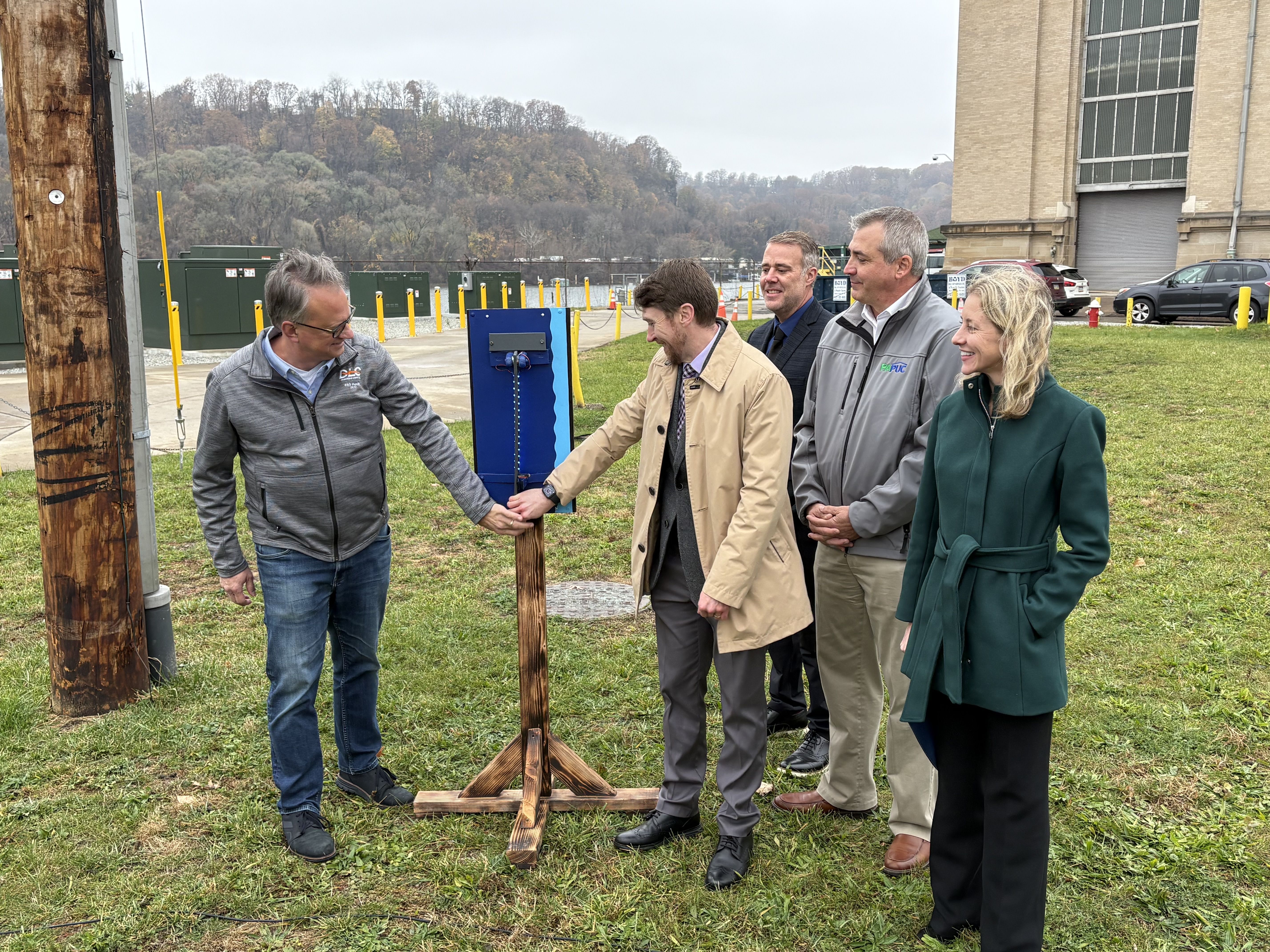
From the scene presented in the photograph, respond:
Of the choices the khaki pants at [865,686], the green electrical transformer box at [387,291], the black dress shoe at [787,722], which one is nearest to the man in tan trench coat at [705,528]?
the khaki pants at [865,686]

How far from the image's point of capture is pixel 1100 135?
38.4 meters

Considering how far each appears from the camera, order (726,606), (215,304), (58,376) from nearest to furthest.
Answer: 1. (726,606)
2. (58,376)
3. (215,304)

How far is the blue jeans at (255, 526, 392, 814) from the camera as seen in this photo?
11.5ft

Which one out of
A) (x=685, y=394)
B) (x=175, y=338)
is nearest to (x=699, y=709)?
(x=685, y=394)

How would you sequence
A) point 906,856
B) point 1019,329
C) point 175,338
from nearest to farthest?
point 1019,329 → point 906,856 → point 175,338

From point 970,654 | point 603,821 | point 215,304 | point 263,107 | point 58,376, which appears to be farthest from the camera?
point 263,107

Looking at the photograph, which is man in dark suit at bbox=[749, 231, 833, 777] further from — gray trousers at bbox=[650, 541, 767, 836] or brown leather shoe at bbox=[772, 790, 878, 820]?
gray trousers at bbox=[650, 541, 767, 836]

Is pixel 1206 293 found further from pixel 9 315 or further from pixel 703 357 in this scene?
pixel 9 315

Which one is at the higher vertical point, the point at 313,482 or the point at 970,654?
the point at 313,482

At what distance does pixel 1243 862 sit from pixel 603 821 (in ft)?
7.04

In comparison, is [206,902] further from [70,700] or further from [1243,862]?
[1243,862]

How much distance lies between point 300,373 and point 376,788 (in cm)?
161

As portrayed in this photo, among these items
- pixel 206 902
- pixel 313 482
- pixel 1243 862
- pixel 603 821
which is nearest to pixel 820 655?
pixel 603 821

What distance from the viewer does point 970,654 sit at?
2736 millimetres
